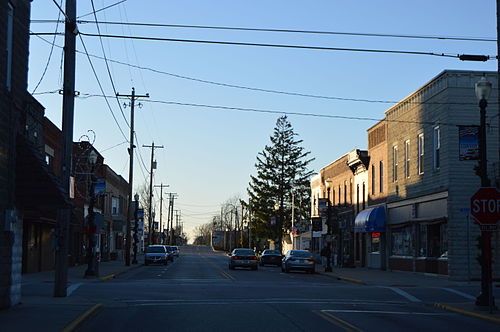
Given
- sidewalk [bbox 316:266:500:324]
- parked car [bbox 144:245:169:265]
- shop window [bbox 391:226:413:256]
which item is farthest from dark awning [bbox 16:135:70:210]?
parked car [bbox 144:245:169:265]

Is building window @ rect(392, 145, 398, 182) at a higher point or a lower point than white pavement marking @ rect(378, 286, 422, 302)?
higher

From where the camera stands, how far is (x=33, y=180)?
687 inches

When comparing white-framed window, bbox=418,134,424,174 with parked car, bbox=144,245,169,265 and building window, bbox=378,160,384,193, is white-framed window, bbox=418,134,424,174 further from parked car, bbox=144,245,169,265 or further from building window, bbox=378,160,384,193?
parked car, bbox=144,245,169,265

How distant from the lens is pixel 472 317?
710 inches

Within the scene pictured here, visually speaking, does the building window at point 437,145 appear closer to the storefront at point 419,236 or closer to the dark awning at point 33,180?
the storefront at point 419,236

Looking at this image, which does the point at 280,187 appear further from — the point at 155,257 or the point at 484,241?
the point at 484,241

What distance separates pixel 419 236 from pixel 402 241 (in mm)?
3255

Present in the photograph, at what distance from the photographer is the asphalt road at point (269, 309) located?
15234 mm

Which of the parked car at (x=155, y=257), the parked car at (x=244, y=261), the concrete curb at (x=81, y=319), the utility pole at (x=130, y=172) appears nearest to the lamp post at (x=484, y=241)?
the concrete curb at (x=81, y=319)

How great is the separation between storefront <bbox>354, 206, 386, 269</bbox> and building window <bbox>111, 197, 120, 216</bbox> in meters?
29.1

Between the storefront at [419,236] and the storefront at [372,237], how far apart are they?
33.2 inches

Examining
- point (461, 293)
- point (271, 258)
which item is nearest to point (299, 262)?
point (271, 258)

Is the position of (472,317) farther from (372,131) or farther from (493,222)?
(372,131)

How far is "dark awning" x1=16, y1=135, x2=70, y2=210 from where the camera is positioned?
17141mm
